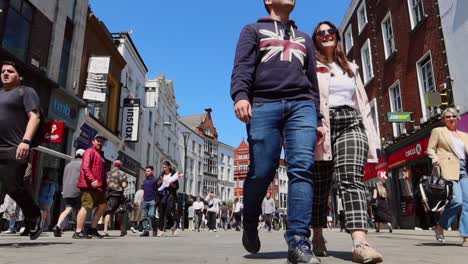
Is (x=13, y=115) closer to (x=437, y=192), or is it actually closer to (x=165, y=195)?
(x=437, y=192)

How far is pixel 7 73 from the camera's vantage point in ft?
14.3

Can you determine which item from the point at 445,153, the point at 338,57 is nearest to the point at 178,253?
the point at 338,57

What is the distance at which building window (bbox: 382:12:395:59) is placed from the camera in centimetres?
1974

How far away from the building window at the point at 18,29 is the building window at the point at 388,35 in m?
16.2

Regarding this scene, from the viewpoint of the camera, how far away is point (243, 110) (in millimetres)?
2811

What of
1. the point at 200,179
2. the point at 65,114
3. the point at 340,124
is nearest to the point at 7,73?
the point at 340,124

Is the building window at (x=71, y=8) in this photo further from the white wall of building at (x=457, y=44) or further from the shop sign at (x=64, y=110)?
the white wall of building at (x=457, y=44)

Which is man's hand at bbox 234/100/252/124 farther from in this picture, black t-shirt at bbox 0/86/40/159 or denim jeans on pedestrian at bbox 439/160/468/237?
denim jeans on pedestrian at bbox 439/160/468/237

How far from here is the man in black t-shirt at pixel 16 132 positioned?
13.3 ft

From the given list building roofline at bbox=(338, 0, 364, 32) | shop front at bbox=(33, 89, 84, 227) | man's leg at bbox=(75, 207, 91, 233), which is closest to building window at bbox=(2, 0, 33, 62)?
shop front at bbox=(33, 89, 84, 227)

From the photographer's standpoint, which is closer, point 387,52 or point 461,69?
point 461,69

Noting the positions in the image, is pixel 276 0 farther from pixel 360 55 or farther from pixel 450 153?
pixel 360 55

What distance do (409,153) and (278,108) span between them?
53.3 feet

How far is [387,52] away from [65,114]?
15.7 metres
